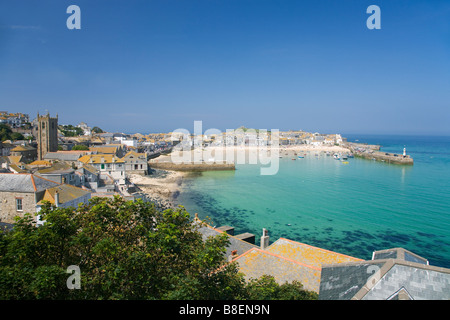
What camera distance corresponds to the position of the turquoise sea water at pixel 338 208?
78.0 ft

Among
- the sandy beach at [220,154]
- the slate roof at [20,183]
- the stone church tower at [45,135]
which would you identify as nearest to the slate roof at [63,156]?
the stone church tower at [45,135]

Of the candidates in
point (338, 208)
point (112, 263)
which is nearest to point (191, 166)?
point (338, 208)

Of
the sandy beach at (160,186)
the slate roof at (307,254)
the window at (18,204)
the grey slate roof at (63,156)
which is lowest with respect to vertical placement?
the sandy beach at (160,186)

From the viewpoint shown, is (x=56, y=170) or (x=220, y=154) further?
(x=220, y=154)

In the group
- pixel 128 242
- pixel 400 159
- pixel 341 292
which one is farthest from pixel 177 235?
pixel 400 159

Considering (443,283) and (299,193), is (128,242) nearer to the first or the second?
(443,283)

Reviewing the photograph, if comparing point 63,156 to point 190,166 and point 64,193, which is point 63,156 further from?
point 64,193

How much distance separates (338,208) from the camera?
33.9m

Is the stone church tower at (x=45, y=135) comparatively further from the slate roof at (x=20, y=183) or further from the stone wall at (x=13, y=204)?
the stone wall at (x=13, y=204)

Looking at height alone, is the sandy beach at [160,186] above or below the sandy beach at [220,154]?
below

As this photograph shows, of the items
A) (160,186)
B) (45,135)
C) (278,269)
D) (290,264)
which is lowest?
(160,186)

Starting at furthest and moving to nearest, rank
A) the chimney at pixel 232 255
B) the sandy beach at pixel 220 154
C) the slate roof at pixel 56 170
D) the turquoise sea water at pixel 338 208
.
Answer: the sandy beach at pixel 220 154, the slate roof at pixel 56 170, the turquoise sea water at pixel 338 208, the chimney at pixel 232 255

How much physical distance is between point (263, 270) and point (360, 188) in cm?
3948
